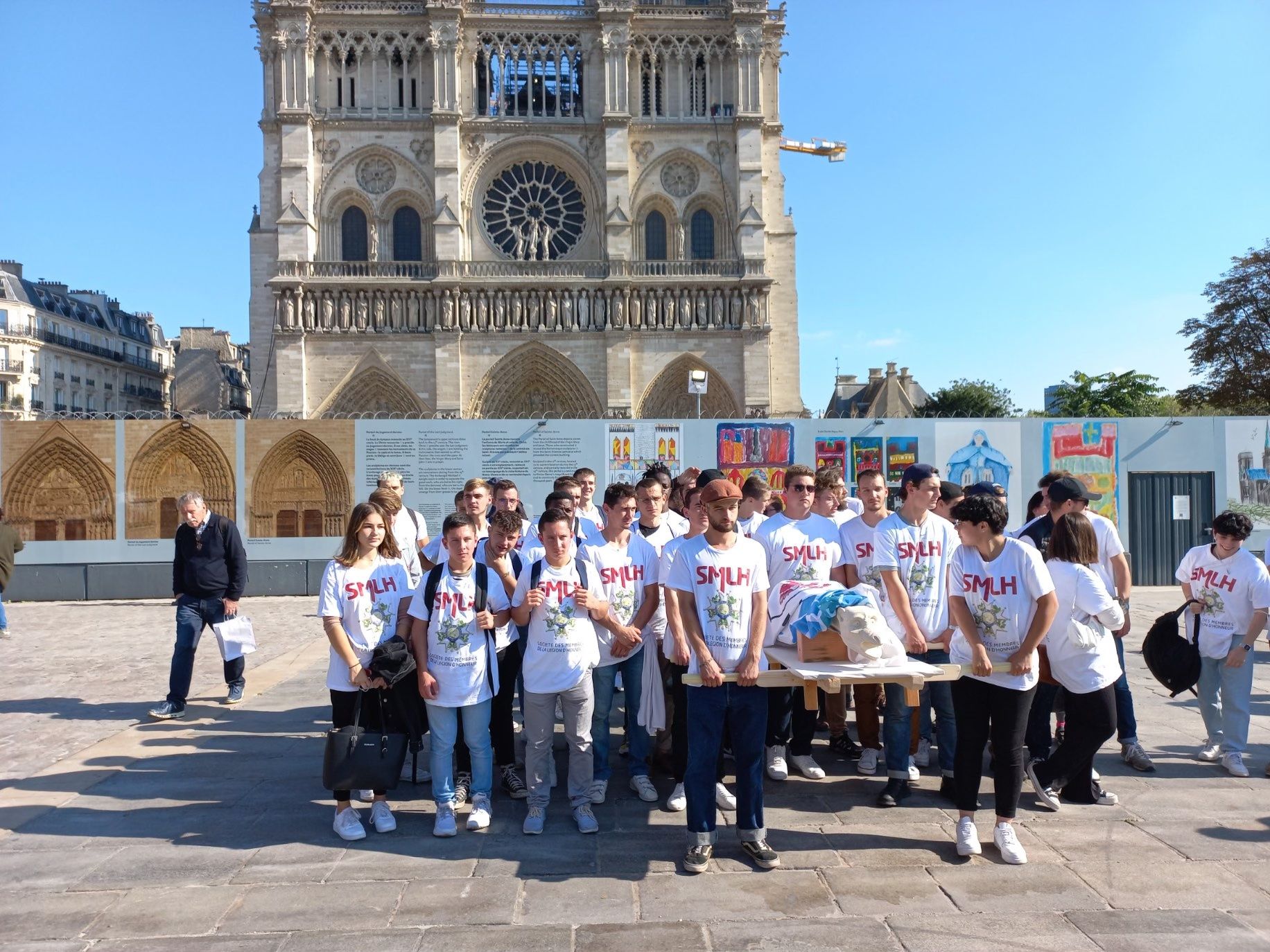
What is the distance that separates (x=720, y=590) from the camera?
165 inches

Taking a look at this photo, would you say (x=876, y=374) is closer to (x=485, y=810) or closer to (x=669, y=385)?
(x=669, y=385)

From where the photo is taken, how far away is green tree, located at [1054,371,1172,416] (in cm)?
3878

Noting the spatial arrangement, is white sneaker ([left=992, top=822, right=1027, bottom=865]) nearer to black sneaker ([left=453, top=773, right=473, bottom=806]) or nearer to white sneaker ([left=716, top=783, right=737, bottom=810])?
white sneaker ([left=716, top=783, right=737, bottom=810])

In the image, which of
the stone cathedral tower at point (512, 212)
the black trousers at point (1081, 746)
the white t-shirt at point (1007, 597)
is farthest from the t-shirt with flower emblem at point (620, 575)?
the stone cathedral tower at point (512, 212)

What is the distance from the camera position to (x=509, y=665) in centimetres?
546

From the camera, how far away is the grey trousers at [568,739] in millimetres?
4660

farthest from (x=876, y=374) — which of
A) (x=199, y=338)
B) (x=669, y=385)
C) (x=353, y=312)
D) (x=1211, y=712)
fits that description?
(x=1211, y=712)

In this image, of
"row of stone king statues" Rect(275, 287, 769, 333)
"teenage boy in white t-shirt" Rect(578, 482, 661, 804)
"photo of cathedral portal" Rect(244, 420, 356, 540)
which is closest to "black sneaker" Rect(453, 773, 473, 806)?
"teenage boy in white t-shirt" Rect(578, 482, 661, 804)

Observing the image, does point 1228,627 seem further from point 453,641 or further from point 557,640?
point 453,641

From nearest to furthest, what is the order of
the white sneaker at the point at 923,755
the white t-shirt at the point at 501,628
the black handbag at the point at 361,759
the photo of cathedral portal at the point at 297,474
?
the black handbag at the point at 361,759, the white t-shirt at the point at 501,628, the white sneaker at the point at 923,755, the photo of cathedral portal at the point at 297,474

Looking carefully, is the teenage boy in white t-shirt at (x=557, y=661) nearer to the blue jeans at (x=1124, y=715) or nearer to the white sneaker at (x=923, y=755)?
the white sneaker at (x=923, y=755)

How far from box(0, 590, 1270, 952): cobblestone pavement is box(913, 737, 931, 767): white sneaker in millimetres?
465

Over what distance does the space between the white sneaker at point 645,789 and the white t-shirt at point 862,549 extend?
65.2 inches

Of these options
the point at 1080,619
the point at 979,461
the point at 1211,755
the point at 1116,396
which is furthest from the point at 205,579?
the point at 1116,396
